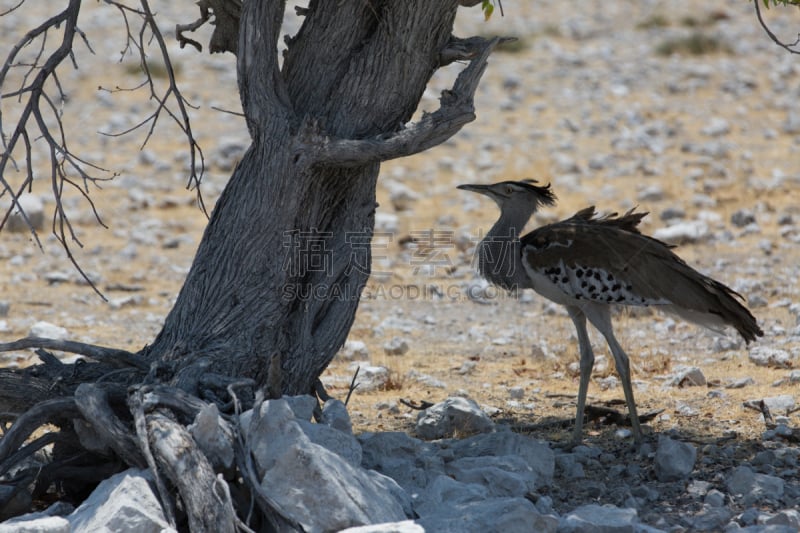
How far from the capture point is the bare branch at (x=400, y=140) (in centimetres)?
414

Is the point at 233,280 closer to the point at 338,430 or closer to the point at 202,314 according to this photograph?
the point at 202,314

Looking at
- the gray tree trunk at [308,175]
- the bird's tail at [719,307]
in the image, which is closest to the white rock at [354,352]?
the gray tree trunk at [308,175]

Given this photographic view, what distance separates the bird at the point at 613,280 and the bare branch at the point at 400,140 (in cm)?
128

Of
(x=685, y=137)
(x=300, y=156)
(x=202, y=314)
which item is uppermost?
(x=685, y=137)

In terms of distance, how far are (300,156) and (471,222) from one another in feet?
18.5

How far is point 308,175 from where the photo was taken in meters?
4.26

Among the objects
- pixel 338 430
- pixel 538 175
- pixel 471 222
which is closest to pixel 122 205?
pixel 471 222

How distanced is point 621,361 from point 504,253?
3.06 feet

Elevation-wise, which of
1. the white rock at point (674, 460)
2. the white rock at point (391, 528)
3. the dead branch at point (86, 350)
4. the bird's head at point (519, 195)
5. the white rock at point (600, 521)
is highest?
the bird's head at point (519, 195)

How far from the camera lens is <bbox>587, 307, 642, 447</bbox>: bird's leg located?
15.7ft

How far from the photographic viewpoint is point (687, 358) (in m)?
6.39

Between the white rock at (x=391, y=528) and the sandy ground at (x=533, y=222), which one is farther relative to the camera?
the sandy ground at (x=533, y=222)

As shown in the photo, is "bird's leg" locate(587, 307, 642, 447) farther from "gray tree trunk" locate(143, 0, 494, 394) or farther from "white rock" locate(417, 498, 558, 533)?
"white rock" locate(417, 498, 558, 533)

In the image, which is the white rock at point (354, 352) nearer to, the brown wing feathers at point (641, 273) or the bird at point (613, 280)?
the bird at point (613, 280)
